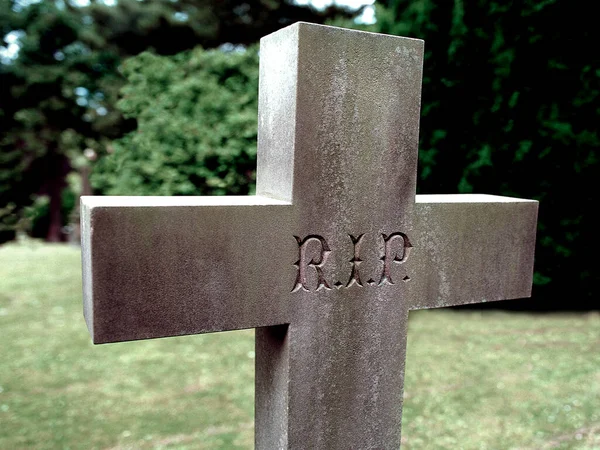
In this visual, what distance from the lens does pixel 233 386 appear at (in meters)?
5.24

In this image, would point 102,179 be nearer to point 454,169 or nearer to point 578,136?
point 454,169

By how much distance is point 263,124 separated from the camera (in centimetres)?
241

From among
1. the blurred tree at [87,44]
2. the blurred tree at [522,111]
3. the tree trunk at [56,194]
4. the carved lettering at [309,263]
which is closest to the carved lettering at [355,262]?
the carved lettering at [309,263]

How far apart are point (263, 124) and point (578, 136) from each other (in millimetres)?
6015

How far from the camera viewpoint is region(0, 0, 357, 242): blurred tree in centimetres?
1131

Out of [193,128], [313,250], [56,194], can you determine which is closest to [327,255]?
[313,250]

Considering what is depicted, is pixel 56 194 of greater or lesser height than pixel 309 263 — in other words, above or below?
below

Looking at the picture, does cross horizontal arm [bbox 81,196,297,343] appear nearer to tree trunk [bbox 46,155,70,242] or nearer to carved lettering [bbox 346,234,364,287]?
carved lettering [bbox 346,234,364,287]

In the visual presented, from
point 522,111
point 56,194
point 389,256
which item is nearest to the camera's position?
point 389,256

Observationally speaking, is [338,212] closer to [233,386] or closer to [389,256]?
[389,256]

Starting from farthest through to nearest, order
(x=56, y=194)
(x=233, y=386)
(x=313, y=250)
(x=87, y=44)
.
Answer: (x=56, y=194)
(x=87, y=44)
(x=233, y=386)
(x=313, y=250)

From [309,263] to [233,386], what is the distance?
339 cm

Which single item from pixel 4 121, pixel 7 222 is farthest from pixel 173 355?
pixel 4 121

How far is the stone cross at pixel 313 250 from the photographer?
1938 mm
